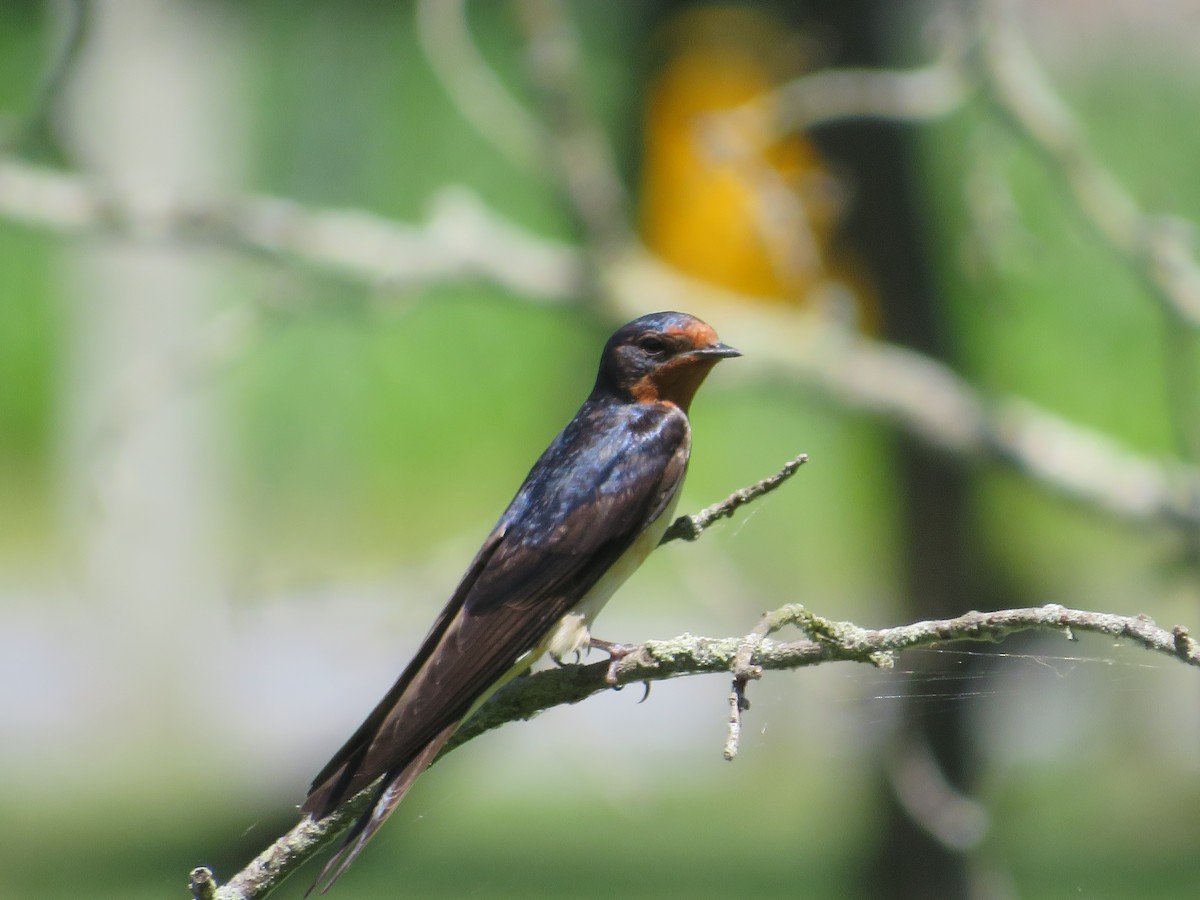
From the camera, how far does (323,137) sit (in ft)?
64.6

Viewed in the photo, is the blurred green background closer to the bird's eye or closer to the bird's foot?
the bird's foot

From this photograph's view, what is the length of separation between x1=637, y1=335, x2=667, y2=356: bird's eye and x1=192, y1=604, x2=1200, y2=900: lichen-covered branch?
2.83 ft

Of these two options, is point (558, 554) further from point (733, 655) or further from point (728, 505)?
point (733, 655)

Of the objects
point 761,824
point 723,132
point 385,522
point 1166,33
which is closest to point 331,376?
point 385,522

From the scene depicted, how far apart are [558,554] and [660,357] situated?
51 centimetres

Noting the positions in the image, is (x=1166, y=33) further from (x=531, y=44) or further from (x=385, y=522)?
(x=531, y=44)

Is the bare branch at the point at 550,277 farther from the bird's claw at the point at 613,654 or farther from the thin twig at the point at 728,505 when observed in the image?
the thin twig at the point at 728,505

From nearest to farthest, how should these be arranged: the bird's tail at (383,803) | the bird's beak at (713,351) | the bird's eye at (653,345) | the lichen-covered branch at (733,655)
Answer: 1. the lichen-covered branch at (733,655)
2. the bird's tail at (383,803)
3. the bird's beak at (713,351)
4. the bird's eye at (653,345)

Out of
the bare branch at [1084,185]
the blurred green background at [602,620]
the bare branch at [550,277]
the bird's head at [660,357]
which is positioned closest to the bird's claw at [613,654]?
the blurred green background at [602,620]

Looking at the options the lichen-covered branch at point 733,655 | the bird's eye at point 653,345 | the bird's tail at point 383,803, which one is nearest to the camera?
the lichen-covered branch at point 733,655

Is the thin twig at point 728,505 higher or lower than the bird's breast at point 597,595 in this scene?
lower

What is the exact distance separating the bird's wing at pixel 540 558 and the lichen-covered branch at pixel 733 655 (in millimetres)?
71

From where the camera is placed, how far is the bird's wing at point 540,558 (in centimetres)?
251

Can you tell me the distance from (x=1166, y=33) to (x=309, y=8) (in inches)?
364
